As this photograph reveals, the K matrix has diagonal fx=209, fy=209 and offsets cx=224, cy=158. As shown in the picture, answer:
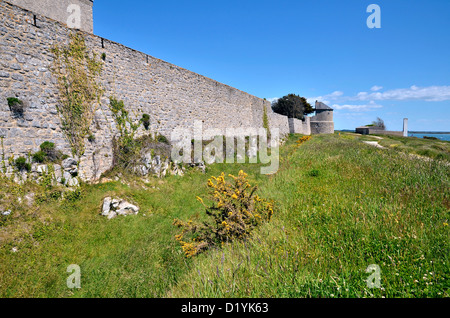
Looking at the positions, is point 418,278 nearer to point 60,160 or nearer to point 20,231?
point 20,231

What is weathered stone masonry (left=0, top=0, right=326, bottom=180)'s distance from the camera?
22.2 feet

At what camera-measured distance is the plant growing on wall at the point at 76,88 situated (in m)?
8.06

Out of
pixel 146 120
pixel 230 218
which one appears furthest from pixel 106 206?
pixel 146 120

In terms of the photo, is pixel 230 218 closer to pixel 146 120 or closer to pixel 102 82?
pixel 146 120

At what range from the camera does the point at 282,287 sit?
2566mm

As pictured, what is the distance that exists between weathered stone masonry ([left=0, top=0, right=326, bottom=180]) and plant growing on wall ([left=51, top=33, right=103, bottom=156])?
220 mm

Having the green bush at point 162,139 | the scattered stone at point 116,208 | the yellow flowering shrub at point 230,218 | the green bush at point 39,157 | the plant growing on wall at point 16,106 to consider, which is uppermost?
the plant growing on wall at point 16,106

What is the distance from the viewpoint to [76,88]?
27.9 ft

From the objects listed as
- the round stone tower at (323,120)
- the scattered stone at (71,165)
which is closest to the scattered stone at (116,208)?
the scattered stone at (71,165)

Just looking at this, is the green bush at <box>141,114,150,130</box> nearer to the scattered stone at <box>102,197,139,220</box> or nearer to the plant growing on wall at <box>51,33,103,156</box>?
the plant growing on wall at <box>51,33,103,156</box>

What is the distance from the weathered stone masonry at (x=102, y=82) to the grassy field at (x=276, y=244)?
5.51ft

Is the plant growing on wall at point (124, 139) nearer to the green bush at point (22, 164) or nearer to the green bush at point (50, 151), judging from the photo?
the green bush at point (50, 151)

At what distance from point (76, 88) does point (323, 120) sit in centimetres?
4756
